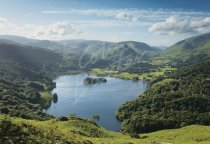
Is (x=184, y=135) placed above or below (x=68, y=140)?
below

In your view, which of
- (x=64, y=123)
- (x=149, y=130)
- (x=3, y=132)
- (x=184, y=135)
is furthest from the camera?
(x=149, y=130)

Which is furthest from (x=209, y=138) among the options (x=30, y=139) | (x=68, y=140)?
(x=30, y=139)

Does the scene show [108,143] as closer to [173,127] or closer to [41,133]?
[41,133]

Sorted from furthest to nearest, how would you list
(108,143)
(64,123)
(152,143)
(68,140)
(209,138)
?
(209,138)
(64,123)
(152,143)
(108,143)
(68,140)

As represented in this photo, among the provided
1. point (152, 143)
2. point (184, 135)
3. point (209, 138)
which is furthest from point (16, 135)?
point (184, 135)

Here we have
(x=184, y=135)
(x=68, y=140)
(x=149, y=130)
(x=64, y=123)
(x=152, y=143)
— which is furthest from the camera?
(x=149, y=130)

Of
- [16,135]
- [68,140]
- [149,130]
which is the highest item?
[16,135]

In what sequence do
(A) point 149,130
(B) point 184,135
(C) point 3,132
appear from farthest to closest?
1. (A) point 149,130
2. (B) point 184,135
3. (C) point 3,132

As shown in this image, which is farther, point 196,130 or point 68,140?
point 196,130

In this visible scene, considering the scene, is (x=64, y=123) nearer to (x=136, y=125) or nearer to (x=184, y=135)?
(x=184, y=135)
